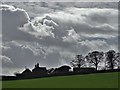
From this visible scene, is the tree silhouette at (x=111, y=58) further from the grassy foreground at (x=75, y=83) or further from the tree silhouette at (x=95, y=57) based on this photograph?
the grassy foreground at (x=75, y=83)

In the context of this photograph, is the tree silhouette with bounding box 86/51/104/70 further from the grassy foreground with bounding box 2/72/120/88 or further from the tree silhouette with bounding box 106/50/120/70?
the grassy foreground with bounding box 2/72/120/88

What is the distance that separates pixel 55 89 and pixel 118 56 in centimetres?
8201

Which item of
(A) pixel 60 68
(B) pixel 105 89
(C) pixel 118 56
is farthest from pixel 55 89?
(C) pixel 118 56

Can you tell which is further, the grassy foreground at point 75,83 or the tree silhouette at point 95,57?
the tree silhouette at point 95,57

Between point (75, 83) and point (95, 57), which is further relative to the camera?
point (95, 57)

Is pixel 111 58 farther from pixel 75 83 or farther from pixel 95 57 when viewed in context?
pixel 75 83

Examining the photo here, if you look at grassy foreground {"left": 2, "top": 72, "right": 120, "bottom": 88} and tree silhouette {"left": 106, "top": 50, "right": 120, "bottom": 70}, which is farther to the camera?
tree silhouette {"left": 106, "top": 50, "right": 120, "bottom": 70}

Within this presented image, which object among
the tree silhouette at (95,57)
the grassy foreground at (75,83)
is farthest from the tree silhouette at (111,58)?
the grassy foreground at (75,83)

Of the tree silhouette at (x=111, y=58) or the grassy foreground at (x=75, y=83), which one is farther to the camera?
the tree silhouette at (x=111, y=58)

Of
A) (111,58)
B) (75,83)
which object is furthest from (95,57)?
(75,83)

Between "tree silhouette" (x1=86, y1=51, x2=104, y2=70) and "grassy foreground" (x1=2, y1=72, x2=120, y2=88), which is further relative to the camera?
"tree silhouette" (x1=86, y1=51, x2=104, y2=70)

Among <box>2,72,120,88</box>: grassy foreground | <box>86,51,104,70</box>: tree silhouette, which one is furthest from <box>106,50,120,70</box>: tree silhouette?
<box>2,72,120,88</box>: grassy foreground

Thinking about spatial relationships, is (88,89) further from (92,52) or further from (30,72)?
(92,52)

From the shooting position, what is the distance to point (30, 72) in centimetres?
10906
